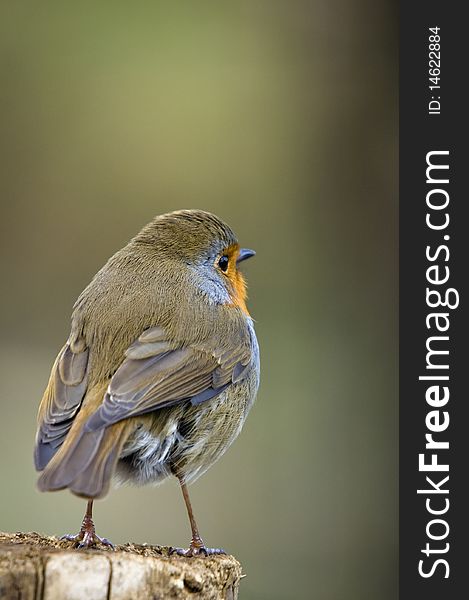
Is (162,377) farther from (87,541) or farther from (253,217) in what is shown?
(253,217)

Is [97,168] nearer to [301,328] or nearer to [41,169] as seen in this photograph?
[41,169]

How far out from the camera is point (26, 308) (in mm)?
8195

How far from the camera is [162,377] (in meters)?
3.65

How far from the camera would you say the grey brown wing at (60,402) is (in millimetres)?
3398

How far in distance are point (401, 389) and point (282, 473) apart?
1.95 metres

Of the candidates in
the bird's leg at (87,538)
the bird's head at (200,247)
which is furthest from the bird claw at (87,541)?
the bird's head at (200,247)

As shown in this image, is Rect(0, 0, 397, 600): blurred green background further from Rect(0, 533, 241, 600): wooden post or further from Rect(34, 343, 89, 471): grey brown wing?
Rect(0, 533, 241, 600): wooden post

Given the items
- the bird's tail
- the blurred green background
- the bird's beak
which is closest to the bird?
the bird's tail

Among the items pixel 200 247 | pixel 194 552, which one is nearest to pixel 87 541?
pixel 194 552

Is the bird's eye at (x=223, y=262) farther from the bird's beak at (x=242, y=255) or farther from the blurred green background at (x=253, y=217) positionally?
the blurred green background at (x=253, y=217)

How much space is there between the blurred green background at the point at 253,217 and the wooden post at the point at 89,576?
3.10m

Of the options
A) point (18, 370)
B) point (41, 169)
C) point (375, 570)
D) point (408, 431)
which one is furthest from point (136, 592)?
point (41, 169)

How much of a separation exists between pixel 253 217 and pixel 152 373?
5.46m

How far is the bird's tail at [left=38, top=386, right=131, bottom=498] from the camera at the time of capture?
10.1 ft
